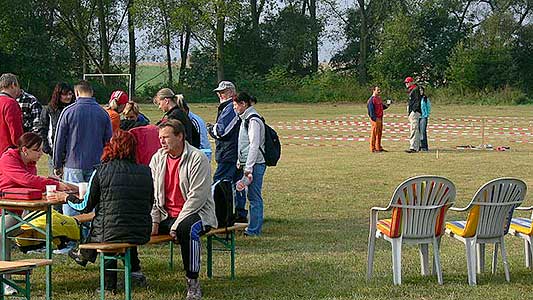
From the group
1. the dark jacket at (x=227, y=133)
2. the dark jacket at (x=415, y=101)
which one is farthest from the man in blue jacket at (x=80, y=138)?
the dark jacket at (x=415, y=101)

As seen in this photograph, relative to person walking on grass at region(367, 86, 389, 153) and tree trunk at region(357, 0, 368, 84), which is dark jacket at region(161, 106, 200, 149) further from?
tree trunk at region(357, 0, 368, 84)

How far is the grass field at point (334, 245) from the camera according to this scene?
7.54 meters

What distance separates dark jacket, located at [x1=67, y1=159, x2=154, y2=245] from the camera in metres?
6.95

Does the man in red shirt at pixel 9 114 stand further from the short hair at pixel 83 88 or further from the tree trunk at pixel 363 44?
the tree trunk at pixel 363 44

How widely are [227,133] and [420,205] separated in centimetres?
357

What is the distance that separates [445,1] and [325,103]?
13.2 m

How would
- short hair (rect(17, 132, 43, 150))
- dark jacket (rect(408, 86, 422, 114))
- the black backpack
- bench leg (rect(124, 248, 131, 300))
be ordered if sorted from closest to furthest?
bench leg (rect(124, 248, 131, 300)), short hair (rect(17, 132, 43, 150)), the black backpack, dark jacket (rect(408, 86, 422, 114))

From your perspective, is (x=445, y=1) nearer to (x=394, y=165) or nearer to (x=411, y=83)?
(x=411, y=83)

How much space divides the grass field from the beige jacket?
684 mm

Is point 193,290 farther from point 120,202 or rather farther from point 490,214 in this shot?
point 490,214

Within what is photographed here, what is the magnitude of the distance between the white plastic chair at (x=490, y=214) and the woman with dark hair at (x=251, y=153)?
3099 millimetres

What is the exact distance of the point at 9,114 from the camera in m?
9.29

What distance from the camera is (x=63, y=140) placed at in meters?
9.29

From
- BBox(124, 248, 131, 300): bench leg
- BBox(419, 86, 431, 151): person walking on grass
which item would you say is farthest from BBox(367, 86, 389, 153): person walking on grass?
BBox(124, 248, 131, 300): bench leg
